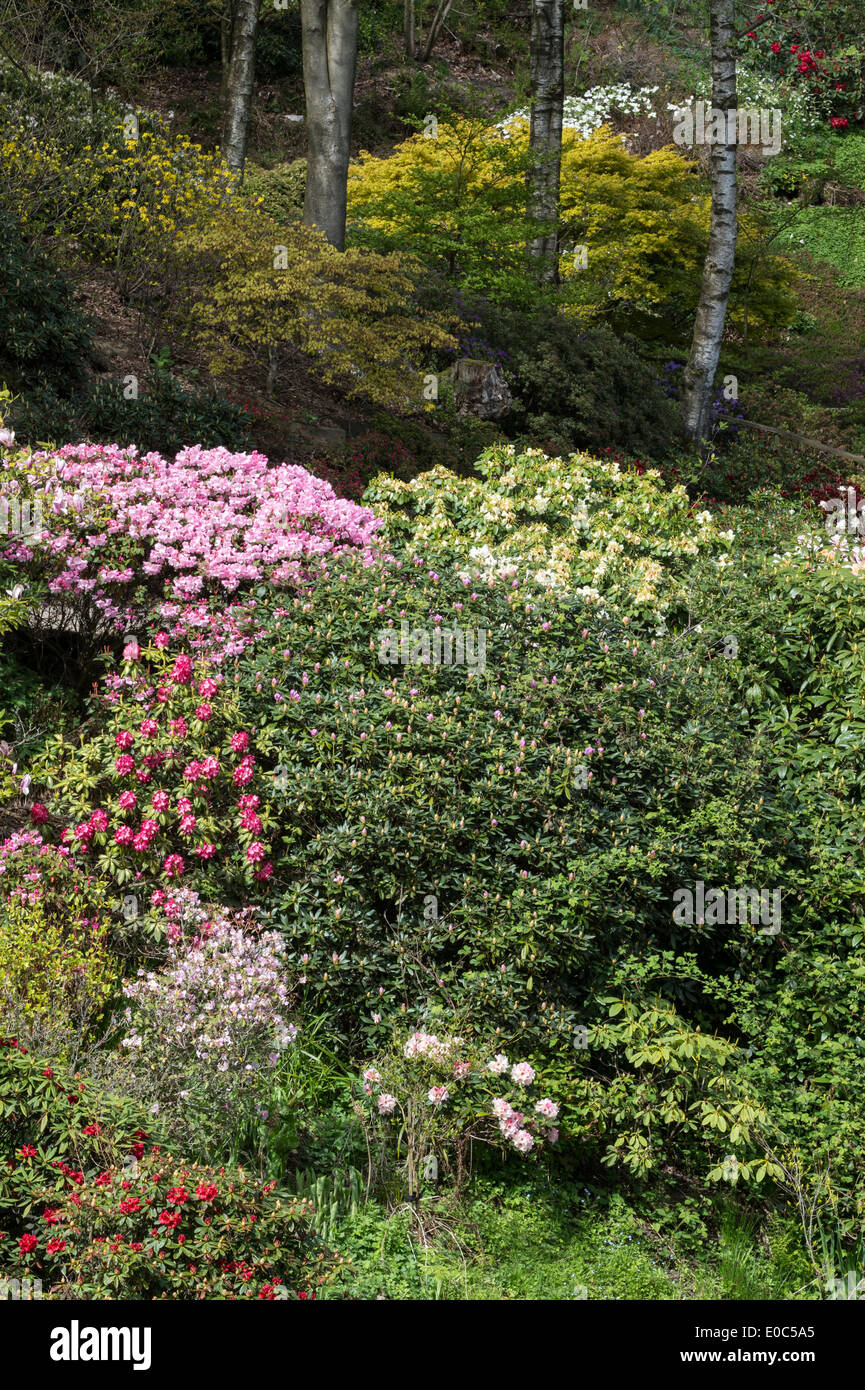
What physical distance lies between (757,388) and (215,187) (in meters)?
8.73

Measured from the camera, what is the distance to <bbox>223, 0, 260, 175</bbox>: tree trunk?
14.8 m

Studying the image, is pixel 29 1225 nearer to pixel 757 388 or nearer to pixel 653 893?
pixel 653 893

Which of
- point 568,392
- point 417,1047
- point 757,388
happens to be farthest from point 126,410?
point 757,388

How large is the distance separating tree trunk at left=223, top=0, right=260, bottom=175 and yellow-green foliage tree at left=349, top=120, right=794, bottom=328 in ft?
5.25

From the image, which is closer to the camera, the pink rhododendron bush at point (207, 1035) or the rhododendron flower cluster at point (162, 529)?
the pink rhododendron bush at point (207, 1035)

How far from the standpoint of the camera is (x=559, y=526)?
8.38 metres

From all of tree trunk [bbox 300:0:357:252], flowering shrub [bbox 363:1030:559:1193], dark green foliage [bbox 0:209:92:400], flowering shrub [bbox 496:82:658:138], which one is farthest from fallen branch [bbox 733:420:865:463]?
flowering shrub [bbox 363:1030:559:1193]

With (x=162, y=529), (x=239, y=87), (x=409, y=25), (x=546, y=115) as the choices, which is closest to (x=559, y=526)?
(x=162, y=529)

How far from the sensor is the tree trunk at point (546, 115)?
13.8 m

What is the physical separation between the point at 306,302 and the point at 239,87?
666 centimetres

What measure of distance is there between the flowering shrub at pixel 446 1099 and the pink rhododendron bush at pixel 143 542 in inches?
107

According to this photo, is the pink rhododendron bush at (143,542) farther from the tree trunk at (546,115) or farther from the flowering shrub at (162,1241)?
the tree trunk at (546,115)

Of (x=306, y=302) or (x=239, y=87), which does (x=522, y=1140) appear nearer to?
(x=306, y=302)

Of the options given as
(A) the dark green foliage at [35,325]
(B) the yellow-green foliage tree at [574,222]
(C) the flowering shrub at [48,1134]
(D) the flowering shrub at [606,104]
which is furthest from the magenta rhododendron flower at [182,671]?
(D) the flowering shrub at [606,104]
